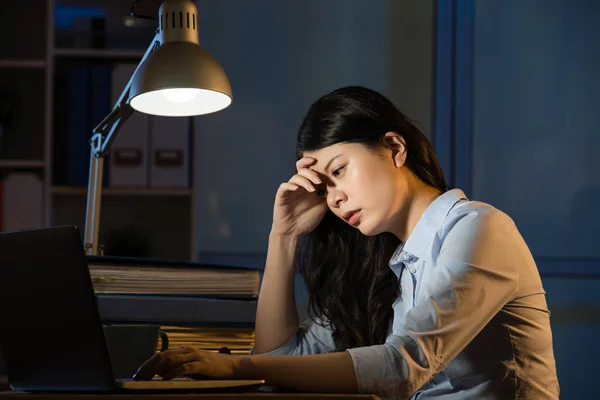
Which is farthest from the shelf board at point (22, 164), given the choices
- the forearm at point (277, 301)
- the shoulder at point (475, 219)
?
the shoulder at point (475, 219)

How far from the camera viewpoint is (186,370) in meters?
0.76

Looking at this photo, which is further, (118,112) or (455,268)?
(118,112)

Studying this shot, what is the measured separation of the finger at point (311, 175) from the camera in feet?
4.29

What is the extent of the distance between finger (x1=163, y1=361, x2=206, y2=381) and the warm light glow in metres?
0.76

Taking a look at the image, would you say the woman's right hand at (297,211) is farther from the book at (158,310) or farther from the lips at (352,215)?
the book at (158,310)

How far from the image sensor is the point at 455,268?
3.31 feet

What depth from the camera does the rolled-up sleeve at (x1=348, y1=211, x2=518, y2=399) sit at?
85cm

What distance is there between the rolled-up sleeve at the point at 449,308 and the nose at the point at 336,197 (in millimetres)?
199

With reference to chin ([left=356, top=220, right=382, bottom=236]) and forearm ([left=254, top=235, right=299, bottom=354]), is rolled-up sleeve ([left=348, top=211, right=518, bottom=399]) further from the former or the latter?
forearm ([left=254, top=235, right=299, bottom=354])

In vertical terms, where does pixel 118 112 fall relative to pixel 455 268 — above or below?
→ above

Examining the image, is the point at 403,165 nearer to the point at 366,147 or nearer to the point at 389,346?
the point at 366,147

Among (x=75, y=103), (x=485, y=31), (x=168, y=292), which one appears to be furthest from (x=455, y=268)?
(x=485, y=31)

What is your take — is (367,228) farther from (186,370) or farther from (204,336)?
(186,370)

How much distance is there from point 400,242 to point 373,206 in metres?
0.20
